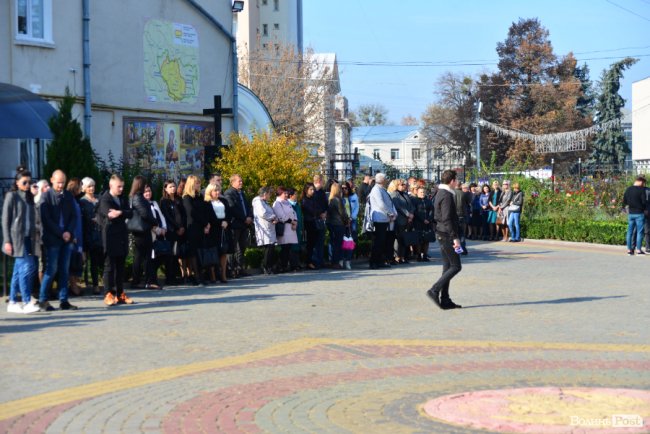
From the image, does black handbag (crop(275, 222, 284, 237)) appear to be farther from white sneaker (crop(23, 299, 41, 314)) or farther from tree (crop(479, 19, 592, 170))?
tree (crop(479, 19, 592, 170))

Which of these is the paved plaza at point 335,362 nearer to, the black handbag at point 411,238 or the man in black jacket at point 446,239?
the man in black jacket at point 446,239

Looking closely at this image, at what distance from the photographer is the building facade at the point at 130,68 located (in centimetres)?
2189

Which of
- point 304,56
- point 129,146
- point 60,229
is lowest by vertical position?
point 60,229

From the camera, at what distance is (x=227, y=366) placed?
9.02 meters

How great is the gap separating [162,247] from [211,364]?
281 inches

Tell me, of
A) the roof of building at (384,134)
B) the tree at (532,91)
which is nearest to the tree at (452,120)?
the tree at (532,91)

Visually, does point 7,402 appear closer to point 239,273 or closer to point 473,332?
point 473,332

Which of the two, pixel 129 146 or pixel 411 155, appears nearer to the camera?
pixel 129 146

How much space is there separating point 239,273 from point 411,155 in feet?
367

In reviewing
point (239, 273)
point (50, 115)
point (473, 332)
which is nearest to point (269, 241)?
point (239, 273)

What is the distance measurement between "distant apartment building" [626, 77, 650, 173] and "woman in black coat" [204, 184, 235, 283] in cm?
5902

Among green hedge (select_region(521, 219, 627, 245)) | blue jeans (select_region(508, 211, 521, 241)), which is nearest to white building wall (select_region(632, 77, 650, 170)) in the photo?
green hedge (select_region(521, 219, 627, 245))

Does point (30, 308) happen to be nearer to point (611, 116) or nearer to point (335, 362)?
point (335, 362)

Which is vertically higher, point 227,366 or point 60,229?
point 60,229
